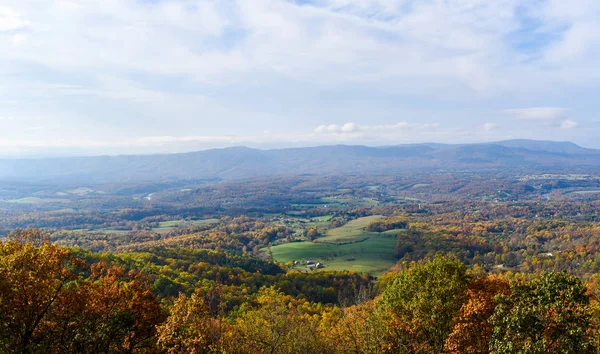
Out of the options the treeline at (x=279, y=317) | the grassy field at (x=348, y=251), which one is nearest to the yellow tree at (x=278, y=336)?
the treeline at (x=279, y=317)

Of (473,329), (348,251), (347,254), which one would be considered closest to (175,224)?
(348,251)

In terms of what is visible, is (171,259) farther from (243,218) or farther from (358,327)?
(243,218)

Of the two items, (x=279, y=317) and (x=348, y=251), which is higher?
(x=279, y=317)

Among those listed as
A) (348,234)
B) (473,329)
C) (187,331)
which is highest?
(187,331)

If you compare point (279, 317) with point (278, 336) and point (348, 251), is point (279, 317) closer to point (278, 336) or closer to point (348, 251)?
point (278, 336)

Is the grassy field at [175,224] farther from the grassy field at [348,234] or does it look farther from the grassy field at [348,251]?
the grassy field at [348,251]

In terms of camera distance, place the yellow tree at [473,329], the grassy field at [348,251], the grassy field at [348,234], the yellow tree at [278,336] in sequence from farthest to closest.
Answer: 1. the grassy field at [348,234]
2. the grassy field at [348,251]
3. the yellow tree at [278,336]
4. the yellow tree at [473,329]

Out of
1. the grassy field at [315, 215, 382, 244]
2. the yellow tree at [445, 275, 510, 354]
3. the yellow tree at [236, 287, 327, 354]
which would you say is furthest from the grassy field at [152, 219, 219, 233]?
the yellow tree at [445, 275, 510, 354]

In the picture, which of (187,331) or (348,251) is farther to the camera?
(348,251)

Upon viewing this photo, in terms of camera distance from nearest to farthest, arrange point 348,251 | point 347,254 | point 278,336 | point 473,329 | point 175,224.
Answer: point 473,329 → point 278,336 → point 347,254 → point 348,251 → point 175,224
